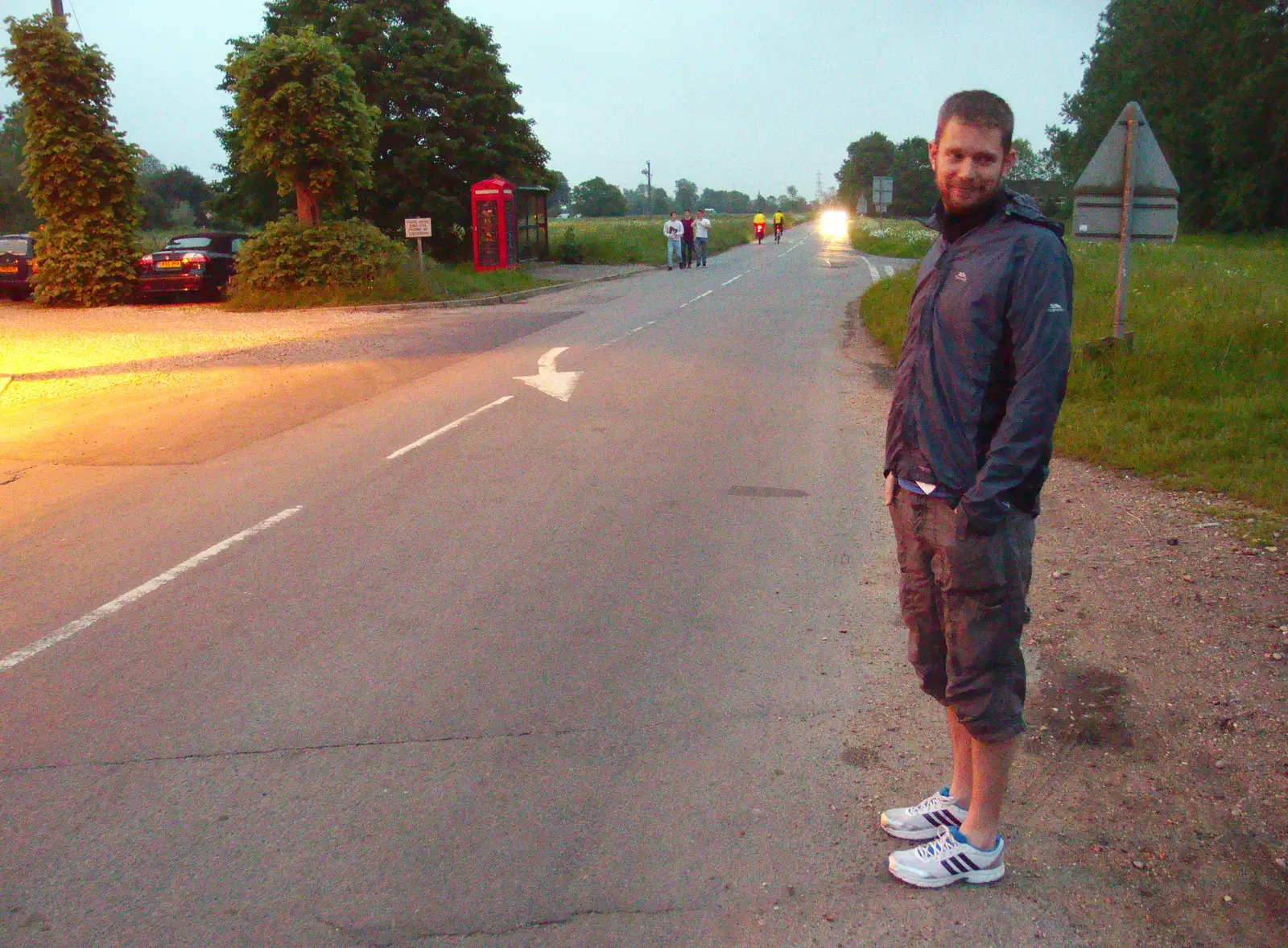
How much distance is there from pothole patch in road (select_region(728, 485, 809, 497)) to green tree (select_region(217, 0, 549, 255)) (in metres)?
27.8

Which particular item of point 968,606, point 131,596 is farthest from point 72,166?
point 968,606

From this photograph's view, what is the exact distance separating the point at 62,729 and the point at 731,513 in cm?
417

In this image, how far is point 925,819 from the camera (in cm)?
343

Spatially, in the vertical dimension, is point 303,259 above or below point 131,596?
above

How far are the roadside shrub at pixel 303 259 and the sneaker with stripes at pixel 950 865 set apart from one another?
21911 mm

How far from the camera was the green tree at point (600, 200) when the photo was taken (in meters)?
160

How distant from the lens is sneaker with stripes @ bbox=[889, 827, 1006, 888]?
10.5 ft

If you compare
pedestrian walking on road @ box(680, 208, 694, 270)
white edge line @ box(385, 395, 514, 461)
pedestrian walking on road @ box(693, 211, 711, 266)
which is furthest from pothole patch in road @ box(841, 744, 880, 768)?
pedestrian walking on road @ box(693, 211, 711, 266)

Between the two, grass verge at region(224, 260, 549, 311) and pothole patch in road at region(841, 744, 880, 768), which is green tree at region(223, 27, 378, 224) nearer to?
grass verge at region(224, 260, 549, 311)

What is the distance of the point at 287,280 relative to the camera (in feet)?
75.8

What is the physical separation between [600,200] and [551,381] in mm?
153388

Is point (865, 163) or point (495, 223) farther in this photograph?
point (865, 163)

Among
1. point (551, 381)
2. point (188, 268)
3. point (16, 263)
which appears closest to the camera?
point (551, 381)

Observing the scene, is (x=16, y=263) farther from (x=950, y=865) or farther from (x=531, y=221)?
(x=950, y=865)
